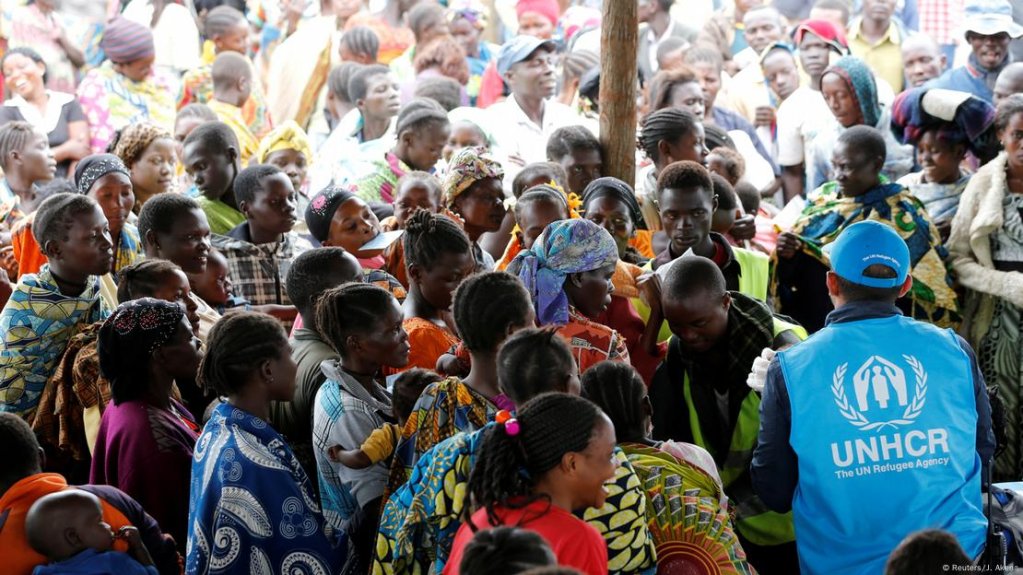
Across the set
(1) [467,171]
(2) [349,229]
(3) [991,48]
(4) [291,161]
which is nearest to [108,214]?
(2) [349,229]

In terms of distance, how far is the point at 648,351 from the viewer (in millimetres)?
5090

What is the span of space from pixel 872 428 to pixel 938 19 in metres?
9.52

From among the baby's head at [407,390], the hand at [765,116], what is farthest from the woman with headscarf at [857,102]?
the baby's head at [407,390]

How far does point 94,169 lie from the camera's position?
19.8 feet

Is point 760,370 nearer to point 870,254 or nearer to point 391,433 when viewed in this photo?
point 870,254

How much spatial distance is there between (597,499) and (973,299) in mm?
4130

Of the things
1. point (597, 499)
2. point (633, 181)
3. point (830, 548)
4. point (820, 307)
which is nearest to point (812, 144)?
point (633, 181)

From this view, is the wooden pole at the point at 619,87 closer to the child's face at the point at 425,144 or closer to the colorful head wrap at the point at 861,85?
the child's face at the point at 425,144

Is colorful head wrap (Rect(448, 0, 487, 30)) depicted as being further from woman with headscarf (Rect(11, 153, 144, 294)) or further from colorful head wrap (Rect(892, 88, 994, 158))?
woman with headscarf (Rect(11, 153, 144, 294))

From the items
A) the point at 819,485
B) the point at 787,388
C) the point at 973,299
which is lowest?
the point at 973,299

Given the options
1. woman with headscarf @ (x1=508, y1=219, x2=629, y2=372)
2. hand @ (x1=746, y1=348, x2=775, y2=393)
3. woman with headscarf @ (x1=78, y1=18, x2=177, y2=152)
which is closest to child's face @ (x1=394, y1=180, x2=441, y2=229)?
woman with headscarf @ (x1=508, y1=219, x2=629, y2=372)

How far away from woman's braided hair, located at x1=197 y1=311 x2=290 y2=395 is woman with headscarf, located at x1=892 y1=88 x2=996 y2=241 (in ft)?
13.7

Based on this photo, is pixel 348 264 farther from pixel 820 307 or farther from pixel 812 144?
pixel 812 144

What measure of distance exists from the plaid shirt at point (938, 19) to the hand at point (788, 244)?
709cm
